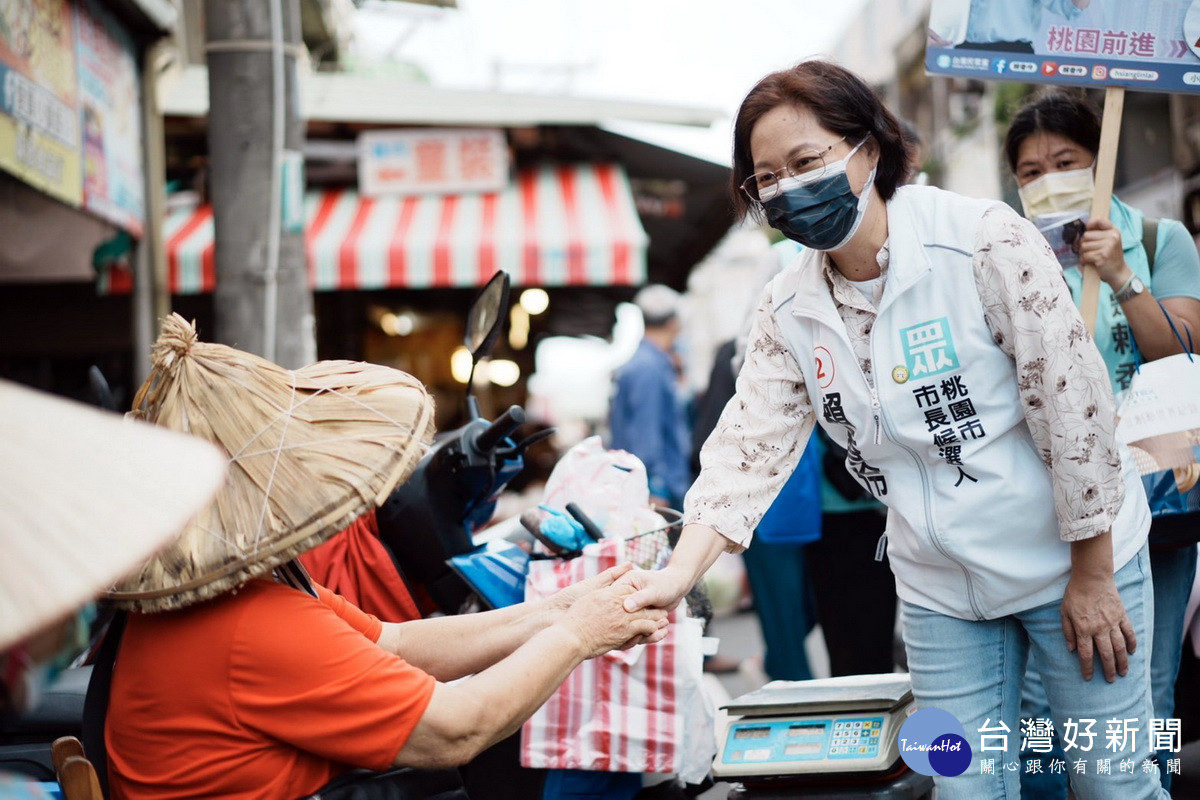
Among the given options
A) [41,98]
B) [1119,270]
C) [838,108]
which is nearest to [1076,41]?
[1119,270]

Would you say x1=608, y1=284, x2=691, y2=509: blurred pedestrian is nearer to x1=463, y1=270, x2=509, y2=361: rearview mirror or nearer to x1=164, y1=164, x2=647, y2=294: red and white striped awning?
x1=164, y1=164, x2=647, y2=294: red and white striped awning

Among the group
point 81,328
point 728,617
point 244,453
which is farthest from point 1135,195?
point 244,453

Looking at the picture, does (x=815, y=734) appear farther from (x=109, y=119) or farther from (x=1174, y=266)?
(x=109, y=119)

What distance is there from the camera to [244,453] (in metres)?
1.88

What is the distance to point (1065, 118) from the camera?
121 inches

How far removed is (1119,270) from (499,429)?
5.34ft

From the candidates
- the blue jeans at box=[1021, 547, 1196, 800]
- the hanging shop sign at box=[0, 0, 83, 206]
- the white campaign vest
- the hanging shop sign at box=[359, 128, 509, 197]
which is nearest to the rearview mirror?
the white campaign vest

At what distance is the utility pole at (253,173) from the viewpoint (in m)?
4.27

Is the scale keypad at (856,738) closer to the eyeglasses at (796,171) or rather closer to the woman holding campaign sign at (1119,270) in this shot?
the woman holding campaign sign at (1119,270)

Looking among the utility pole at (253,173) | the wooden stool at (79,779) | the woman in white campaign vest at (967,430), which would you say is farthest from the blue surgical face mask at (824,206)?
the utility pole at (253,173)

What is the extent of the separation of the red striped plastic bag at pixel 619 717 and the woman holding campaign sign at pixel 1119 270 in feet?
3.27

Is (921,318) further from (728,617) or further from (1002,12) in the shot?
(728,617)

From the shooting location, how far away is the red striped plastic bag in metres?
2.67

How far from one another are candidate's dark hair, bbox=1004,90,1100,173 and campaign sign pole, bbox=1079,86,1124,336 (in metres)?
0.30
